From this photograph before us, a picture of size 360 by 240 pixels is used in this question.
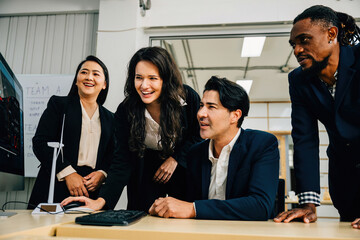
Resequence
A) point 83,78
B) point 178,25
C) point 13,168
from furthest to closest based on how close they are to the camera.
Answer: point 178,25
point 83,78
point 13,168

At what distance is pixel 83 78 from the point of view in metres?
1.97

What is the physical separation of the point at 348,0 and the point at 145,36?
6.07 feet

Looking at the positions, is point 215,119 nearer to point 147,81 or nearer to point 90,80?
point 147,81

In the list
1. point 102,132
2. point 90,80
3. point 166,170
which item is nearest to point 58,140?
point 102,132

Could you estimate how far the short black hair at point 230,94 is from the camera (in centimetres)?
153

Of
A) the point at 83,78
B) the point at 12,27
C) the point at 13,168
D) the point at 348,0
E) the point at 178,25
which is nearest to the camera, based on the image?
the point at 13,168

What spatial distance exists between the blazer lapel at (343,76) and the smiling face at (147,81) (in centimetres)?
84

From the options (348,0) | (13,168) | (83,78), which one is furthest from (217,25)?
(13,168)

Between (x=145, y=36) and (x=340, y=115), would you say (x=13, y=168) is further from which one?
(x=145, y=36)

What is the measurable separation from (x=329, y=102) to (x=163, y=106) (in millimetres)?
812

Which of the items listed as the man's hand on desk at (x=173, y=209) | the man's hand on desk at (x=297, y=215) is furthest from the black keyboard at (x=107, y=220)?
the man's hand on desk at (x=297, y=215)

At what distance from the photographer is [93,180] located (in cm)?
171

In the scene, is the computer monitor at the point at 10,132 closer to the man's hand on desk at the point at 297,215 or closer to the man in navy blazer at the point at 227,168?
the man in navy blazer at the point at 227,168

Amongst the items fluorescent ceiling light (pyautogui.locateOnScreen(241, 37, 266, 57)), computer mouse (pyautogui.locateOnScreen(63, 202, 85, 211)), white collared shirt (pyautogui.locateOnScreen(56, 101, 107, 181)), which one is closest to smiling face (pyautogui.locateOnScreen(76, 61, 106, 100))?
white collared shirt (pyautogui.locateOnScreen(56, 101, 107, 181))
